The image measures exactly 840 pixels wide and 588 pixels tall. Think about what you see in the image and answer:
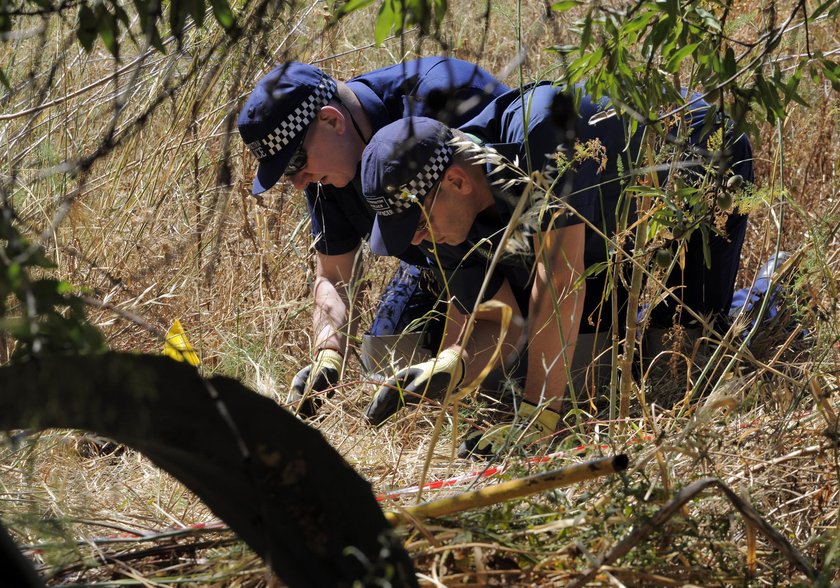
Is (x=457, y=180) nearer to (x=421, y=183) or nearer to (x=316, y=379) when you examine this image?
(x=421, y=183)

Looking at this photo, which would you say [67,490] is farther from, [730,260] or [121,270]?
[730,260]

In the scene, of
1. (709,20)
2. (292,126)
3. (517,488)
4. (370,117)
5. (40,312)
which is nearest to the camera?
(40,312)

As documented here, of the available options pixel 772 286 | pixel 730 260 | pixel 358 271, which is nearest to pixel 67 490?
pixel 358 271

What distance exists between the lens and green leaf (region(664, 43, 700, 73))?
144 cm

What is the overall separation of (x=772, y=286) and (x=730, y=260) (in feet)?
2.72

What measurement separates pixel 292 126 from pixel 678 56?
1603mm

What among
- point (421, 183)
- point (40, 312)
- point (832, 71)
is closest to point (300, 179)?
point (421, 183)

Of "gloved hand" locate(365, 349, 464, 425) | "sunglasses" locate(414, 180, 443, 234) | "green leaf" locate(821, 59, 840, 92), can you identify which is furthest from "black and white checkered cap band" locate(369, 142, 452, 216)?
"green leaf" locate(821, 59, 840, 92)

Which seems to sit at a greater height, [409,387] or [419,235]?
[419,235]

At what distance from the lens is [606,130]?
2.62 metres

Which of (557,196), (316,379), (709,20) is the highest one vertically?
(709,20)

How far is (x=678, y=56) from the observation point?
4.84 ft

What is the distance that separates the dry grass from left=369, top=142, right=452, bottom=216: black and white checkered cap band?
308 mm

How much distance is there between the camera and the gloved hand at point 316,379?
2.80 m
